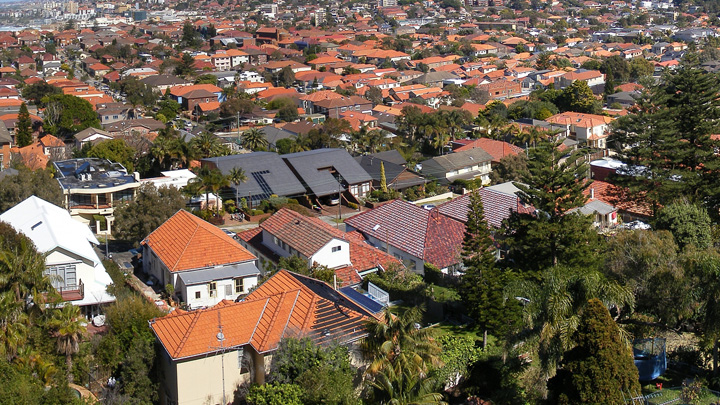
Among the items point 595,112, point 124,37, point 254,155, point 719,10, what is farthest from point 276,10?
point 254,155

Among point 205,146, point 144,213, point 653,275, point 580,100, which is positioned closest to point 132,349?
point 144,213

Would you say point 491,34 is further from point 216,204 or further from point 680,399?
point 680,399

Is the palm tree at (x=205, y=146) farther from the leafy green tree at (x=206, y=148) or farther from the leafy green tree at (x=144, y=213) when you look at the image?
the leafy green tree at (x=144, y=213)

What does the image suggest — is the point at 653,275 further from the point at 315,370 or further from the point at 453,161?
the point at 453,161

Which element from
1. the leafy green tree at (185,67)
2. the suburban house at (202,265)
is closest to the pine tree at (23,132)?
the suburban house at (202,265)

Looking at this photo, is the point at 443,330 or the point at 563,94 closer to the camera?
the point at 443,330
